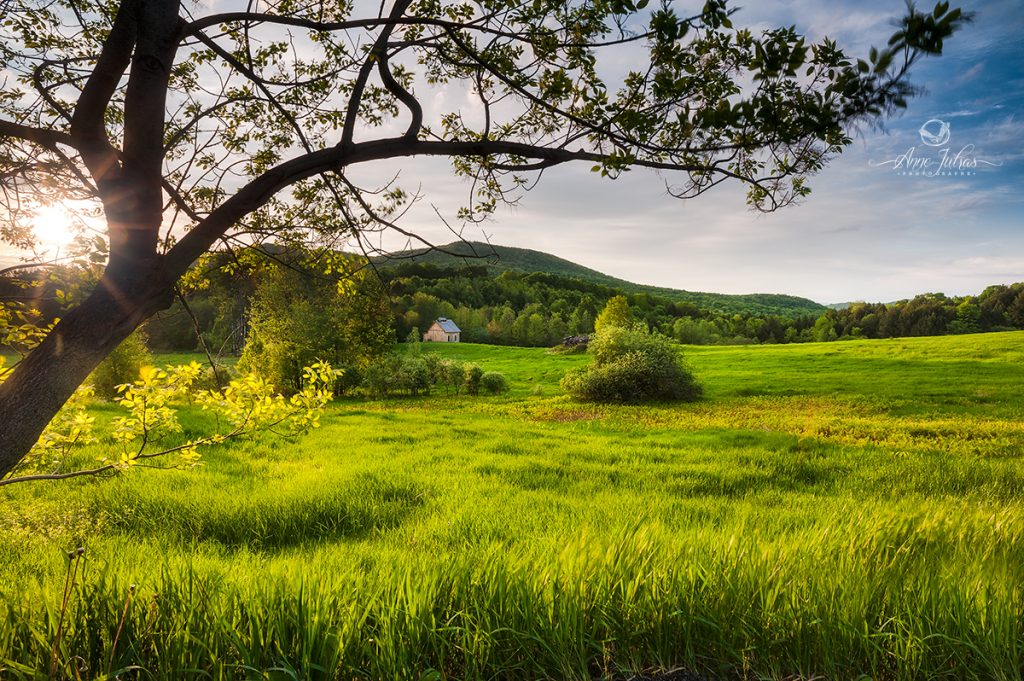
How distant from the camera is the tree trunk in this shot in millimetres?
1867

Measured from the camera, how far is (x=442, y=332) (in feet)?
317

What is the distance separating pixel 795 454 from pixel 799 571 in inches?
344

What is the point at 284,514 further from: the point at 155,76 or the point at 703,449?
the point at 703,449

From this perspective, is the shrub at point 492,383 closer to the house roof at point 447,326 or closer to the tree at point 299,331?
the tree at point 299,331

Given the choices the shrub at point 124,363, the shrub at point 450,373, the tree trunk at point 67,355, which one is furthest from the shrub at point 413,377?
the tree trunk at point 67,355

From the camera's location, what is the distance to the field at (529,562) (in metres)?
2.02

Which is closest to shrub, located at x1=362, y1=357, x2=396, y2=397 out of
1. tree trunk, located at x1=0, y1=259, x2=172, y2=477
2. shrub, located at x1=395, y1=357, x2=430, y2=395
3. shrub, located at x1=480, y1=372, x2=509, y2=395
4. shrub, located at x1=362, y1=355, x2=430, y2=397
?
shrub, located at x1=362, y1=355, x2=430, y2=397

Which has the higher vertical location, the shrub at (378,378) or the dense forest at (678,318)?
the dense forest at (678,318)

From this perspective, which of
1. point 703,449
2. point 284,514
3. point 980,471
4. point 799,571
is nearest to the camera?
point 799,571

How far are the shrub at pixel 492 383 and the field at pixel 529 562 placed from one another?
20474 mm

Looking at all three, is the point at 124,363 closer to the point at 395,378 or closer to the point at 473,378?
the point at 395,378

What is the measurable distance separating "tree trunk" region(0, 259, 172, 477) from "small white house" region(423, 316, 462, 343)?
311ft

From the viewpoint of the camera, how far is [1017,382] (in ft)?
81.7

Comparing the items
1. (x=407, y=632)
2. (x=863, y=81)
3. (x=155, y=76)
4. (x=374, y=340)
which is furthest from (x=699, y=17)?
(x=374, y=340)
